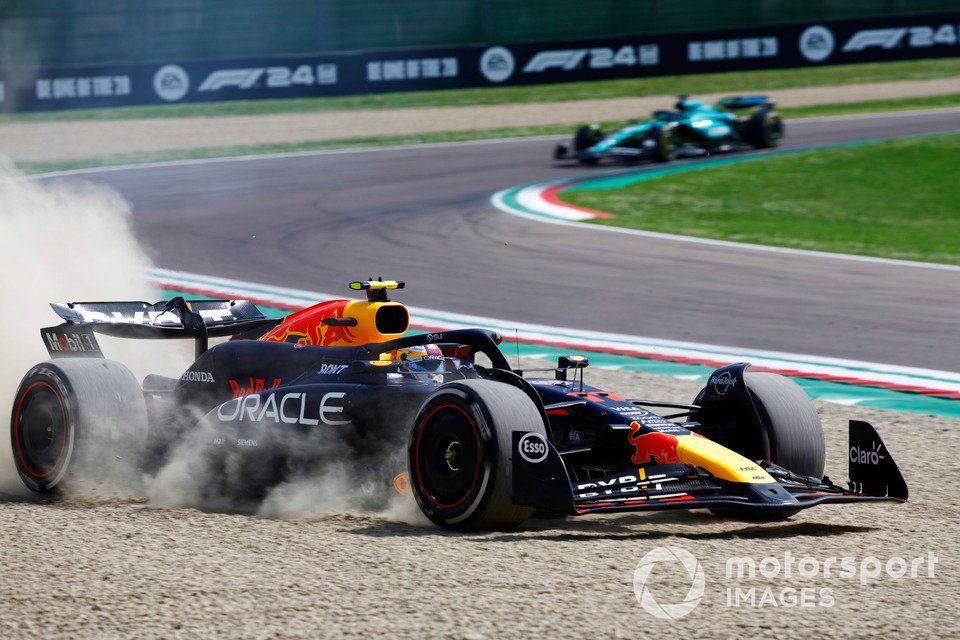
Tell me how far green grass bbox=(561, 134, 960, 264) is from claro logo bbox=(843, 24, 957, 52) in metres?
11.1

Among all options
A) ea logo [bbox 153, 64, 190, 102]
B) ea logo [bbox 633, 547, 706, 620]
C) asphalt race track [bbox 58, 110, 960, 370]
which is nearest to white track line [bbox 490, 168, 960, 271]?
asphalt race track [bbox 58, 110, 960, 370]

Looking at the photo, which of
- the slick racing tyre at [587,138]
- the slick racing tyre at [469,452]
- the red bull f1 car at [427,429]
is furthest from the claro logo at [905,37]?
the slick racing tyre at [469,452]

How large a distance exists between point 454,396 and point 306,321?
1.60 metres

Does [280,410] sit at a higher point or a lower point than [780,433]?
higher

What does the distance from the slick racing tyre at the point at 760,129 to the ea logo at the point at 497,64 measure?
35.9 ft

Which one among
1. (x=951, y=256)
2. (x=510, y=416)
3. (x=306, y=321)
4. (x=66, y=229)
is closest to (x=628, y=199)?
(x=951, y=256)

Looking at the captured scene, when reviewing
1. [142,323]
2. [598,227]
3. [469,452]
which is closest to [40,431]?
[142,323]

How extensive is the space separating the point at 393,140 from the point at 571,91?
8375 mm

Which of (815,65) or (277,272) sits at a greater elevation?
(815,65)

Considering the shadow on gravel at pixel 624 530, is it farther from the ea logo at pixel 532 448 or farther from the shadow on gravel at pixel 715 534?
the ea logo at pixel 532 448

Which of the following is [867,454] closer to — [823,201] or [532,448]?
[532,448]

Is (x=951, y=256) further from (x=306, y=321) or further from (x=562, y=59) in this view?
(x=562, y=59)

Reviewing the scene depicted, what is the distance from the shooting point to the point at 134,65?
33812 millimetres

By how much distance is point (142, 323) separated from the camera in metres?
8.16
